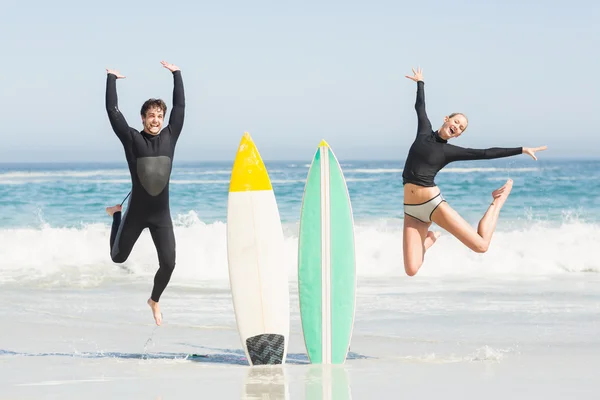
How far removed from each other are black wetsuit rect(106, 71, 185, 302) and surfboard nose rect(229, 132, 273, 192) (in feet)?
1.54

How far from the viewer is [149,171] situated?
5.75 metres

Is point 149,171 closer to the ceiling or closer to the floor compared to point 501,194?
closer to the ceiling

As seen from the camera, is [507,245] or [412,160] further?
[507,245]

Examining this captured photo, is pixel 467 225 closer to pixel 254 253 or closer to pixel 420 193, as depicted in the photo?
pixel 420 193

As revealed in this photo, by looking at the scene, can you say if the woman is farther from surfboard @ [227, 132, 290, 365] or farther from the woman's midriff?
surfboard @ [227, 132, 290, 365]

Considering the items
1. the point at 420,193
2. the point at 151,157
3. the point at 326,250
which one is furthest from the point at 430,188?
the point at 151,157

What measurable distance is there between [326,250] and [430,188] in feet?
2.71

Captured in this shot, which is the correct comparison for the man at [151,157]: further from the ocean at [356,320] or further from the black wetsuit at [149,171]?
the ocean at [356,320]

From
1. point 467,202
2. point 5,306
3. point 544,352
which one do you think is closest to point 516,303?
point 544,352

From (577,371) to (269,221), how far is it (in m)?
2.16

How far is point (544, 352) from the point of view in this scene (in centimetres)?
639

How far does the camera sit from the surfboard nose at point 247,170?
20.0ft

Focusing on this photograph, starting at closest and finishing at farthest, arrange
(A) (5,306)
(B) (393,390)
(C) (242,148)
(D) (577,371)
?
(B) (393,390)
(D) (577,371)
(C) (242,148)
(A) (5,306)

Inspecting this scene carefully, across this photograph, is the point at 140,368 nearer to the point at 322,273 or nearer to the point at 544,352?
the point at 322,273
